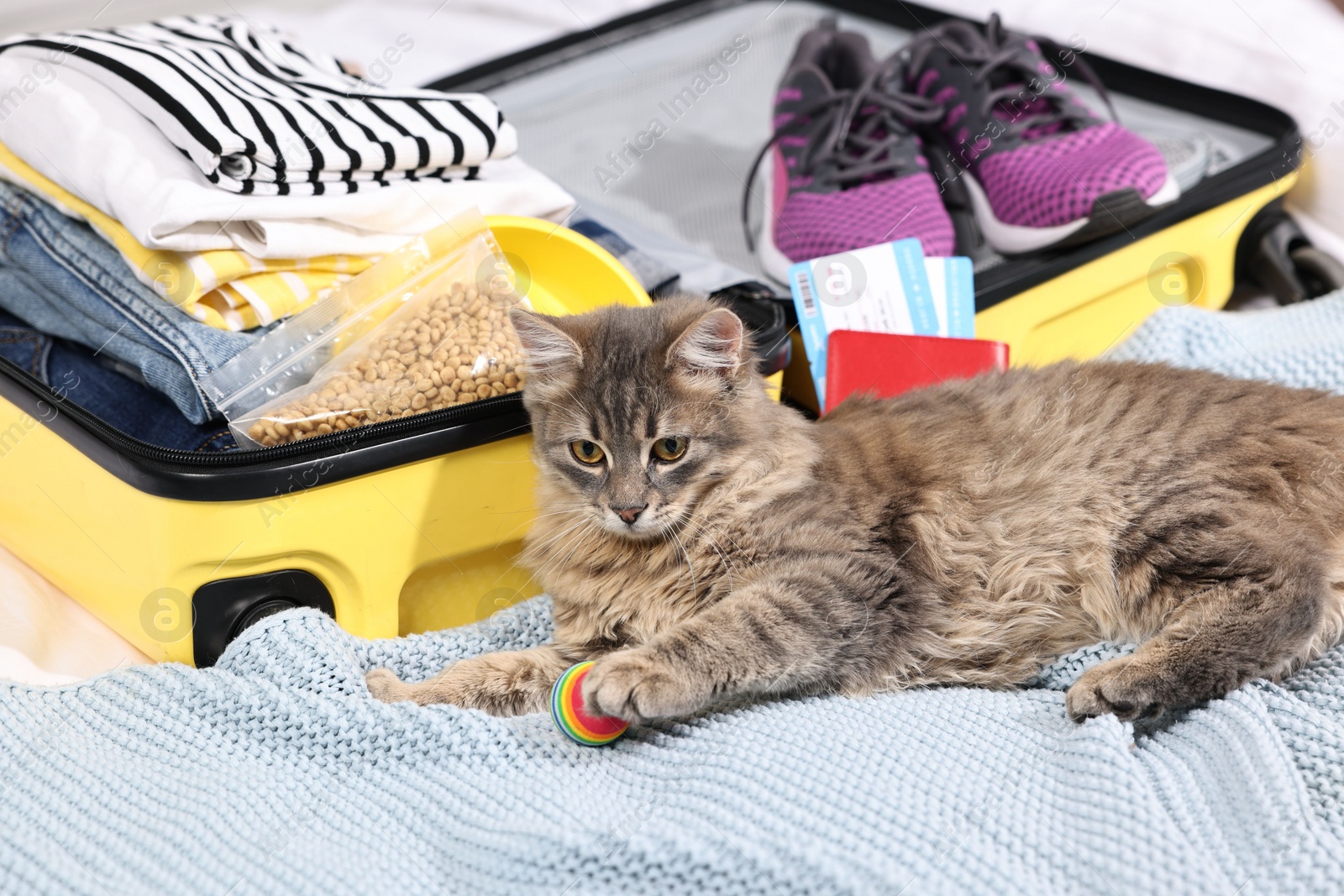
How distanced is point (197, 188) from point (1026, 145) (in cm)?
156

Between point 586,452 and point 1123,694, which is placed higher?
point 586,452

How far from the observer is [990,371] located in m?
1.49

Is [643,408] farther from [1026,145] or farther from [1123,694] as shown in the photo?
[1026,145]

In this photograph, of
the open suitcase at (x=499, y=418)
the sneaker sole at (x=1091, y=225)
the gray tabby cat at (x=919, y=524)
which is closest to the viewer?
the gray tabby cat at (x=919, y=524)

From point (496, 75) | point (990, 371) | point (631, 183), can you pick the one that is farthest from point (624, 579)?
point (496, 75)

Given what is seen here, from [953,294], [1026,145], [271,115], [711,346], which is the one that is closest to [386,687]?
[711,346]

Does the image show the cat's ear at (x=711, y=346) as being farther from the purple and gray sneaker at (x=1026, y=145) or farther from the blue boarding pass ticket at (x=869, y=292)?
the purple and gray sneaker at (x=1026, y=145)

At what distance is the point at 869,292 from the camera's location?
1750 millimetres

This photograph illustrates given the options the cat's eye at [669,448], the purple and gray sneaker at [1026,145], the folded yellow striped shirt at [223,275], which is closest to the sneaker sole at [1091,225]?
the purple and gray sneaker at [1026,145]

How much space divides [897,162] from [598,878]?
5.01 ft

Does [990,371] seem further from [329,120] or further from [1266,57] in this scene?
[1266,57]

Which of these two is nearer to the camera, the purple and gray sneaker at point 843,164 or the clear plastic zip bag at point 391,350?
the clear plastic zip bag at point 391,350

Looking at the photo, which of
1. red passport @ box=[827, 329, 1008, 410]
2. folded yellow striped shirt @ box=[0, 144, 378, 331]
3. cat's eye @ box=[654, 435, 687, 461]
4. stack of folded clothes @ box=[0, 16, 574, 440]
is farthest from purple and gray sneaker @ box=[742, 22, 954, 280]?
folded yellow striped shirt @ box=[0, 144, 378, 331]

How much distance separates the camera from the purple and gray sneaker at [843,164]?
1.92 m
